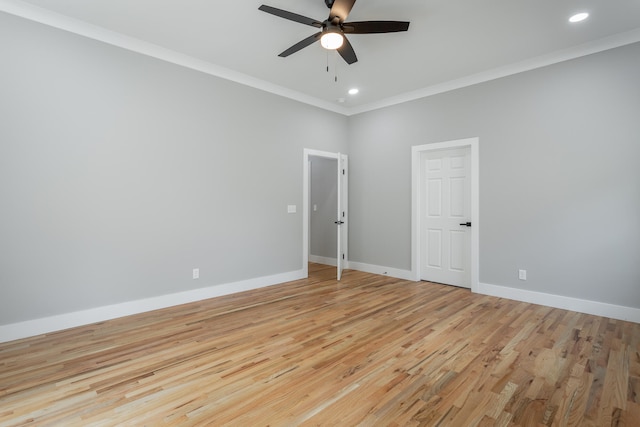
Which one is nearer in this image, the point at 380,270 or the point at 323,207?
the point at 380,270

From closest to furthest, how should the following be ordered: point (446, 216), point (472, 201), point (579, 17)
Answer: point (579, 17) → point (472, 201) → point (446, 216)

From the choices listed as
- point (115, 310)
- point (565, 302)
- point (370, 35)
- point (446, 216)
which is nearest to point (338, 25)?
point (370, 35)

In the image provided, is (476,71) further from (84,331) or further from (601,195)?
(84,331)

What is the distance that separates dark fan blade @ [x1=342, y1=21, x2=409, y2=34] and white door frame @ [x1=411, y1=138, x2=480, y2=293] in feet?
8.18

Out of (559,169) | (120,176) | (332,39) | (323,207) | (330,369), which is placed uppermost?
(332,39)

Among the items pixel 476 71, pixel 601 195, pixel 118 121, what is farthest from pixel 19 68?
pixel 601 195

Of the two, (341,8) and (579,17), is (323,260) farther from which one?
(579,17)

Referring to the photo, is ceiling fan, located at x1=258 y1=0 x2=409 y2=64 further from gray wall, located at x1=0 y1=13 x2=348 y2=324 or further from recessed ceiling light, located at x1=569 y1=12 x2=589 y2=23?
gray wall, located at x1=0 y1=13 x2=348 y2=324

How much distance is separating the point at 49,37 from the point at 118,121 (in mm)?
933

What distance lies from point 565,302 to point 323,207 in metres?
4.49

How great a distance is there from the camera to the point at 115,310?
353 centimetres

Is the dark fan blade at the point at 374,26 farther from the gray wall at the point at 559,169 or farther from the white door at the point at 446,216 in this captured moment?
the white door at the point at 446,216

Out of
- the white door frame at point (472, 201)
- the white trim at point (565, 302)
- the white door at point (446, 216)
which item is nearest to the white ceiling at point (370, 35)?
the white door frame at point (472, 201)

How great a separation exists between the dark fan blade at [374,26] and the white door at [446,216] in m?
2.65
